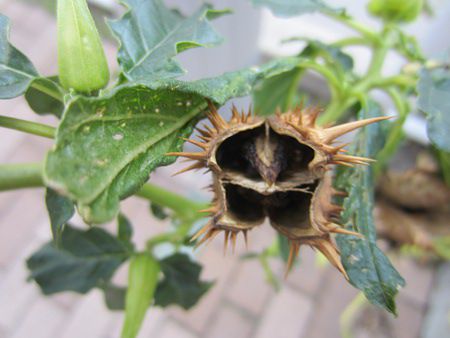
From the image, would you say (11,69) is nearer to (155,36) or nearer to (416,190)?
(155,36)

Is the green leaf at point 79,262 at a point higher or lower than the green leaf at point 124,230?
lower

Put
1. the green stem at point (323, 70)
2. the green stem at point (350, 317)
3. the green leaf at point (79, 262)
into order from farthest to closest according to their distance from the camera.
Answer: the green stem at point (350, 317) < the green leaf at point (79, 262) < the green stem at point (323, 70)

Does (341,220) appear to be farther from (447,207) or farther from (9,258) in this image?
(9,258)

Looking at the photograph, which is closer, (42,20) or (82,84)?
(82,84)

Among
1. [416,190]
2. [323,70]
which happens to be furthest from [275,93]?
[416,190]

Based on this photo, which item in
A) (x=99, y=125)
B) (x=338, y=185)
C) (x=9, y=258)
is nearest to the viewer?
(x=99, y=125)

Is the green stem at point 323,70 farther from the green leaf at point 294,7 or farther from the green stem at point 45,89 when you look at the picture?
the green stem at point 45,89

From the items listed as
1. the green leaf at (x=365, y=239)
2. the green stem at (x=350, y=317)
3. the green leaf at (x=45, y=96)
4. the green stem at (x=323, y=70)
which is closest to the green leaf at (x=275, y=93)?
the green stem at (x=323, y=70)

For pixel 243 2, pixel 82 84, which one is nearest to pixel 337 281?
pixel 243 2
